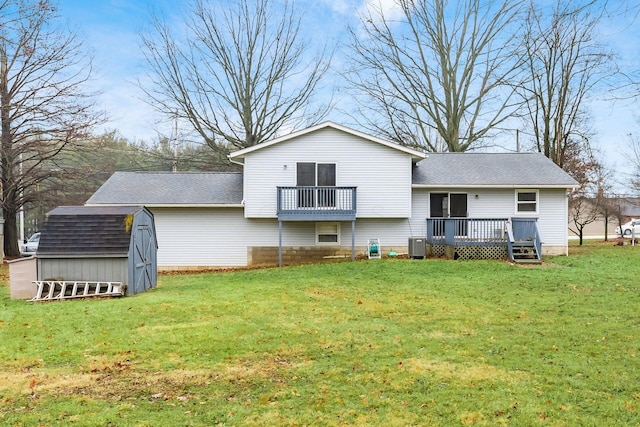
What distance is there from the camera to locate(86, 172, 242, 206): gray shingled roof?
19.7 m

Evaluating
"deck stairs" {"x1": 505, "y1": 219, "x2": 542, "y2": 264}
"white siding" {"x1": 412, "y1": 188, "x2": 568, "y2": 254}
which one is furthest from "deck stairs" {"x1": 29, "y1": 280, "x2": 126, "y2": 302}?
"white siding" {"x1": 412, "y1": 188, "x2": 568, "y2": 254}

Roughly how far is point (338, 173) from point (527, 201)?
317 inches

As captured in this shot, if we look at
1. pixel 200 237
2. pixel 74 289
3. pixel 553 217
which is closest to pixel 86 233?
pixel 74 289

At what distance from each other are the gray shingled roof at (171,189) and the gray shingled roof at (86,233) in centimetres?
717

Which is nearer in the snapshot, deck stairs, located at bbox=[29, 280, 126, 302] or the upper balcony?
deck stairs, located at bbox=[29, 280, 126, 302]

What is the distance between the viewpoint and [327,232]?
20219 mm

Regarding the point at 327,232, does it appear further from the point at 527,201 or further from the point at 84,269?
the point at 84,269

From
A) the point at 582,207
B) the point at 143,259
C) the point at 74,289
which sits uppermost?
the point at 582,207

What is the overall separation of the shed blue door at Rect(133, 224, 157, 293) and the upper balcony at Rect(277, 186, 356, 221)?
598 centimetres

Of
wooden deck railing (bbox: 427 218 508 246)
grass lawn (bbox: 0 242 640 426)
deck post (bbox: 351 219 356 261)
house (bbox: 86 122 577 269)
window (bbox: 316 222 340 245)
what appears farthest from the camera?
window (bbox: 316 222 340 245)

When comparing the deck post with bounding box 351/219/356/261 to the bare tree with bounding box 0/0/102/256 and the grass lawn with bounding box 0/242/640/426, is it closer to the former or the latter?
the grass lawn with bounding box 0/242/640/426

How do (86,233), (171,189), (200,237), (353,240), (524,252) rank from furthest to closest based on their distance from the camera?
1. (171,189)
2. (200,237)
3. (353,240)
4. (524,252)
5. (86,233)

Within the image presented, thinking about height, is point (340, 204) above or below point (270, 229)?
above

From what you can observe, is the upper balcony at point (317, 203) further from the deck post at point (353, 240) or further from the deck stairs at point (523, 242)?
the deck stairs at point (523, 242)
